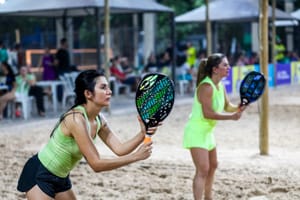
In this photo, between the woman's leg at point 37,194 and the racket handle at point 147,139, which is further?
the woman's leg at point 37,194

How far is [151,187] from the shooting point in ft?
28.0

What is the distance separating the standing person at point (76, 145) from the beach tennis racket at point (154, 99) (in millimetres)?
257

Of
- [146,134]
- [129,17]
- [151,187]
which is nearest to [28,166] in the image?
[146,134]

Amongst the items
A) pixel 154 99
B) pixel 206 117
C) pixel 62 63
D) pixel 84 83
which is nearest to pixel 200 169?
pixel 206 117

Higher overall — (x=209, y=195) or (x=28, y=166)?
(x=28, y=166)

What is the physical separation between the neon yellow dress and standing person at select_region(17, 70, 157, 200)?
5.83 ft

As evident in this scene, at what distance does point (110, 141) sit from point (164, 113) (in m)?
0.84

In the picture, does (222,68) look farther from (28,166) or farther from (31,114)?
(31,114)

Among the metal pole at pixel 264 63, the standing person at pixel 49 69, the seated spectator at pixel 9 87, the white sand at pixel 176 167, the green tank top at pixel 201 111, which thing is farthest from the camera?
the standing person at pixel 49 69

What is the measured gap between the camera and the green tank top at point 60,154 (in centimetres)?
521

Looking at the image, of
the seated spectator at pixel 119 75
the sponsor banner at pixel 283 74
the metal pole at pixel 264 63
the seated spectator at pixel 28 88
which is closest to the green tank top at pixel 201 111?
the metal pole at pixel 264 63

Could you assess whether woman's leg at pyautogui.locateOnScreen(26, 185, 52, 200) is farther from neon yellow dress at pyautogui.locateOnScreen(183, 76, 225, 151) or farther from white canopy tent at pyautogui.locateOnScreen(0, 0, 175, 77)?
white canopy tent at pyautogui.locateOnScreen(0, 0, 175, 77)

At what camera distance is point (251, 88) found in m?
7.26

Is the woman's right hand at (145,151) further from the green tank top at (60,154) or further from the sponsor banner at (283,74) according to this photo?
the sponsor banner at (283,74)
